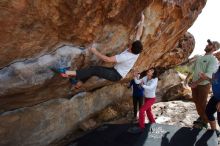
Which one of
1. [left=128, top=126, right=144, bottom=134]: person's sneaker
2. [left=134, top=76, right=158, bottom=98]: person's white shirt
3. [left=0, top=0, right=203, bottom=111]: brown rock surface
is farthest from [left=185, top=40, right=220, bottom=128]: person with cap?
[left=128, top=126, right=144, bottom=134]: person's sneaker

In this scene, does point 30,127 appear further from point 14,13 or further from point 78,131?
point 14,13

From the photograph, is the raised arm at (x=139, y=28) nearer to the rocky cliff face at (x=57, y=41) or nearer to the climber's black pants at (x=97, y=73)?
the rocky cliff face at (x=57, y=41)

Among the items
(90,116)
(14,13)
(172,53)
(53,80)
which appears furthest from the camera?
(172,53)

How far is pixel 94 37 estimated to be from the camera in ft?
24.8

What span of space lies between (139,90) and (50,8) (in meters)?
4.58

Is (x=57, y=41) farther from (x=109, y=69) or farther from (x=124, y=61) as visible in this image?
(x=124, y=61)

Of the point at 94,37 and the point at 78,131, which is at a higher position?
the point at 94,37

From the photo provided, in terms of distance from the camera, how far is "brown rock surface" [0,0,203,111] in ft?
21.5

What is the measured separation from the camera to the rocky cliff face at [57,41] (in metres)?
6.62

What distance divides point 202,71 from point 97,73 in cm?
282

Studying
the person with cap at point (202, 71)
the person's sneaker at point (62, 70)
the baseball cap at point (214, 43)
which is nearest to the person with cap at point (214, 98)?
the person with cap at point (202, 71)

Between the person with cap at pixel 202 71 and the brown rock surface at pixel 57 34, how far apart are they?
119cm

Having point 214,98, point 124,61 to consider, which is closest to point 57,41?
point 124,61

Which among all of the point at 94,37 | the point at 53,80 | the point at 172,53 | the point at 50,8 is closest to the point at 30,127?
the point at 53,80
